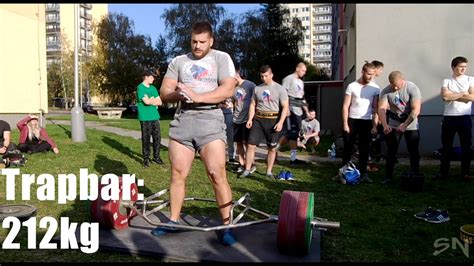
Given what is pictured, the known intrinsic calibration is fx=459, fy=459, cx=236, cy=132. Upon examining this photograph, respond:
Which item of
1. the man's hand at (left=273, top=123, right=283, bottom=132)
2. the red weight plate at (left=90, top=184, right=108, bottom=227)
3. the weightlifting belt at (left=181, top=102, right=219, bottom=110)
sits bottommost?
the red weight plate at (left=90, top=184, right=108, bottom=227)

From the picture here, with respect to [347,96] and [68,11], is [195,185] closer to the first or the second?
[347,96]

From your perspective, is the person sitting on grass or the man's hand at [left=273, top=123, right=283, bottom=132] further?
the person sitting on grass

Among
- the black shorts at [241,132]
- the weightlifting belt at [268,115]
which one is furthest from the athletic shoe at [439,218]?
the black shorts at [241,132]

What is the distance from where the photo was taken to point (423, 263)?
3.77m

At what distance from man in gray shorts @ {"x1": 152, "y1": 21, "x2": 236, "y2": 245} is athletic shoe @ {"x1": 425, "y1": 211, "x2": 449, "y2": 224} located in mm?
2261

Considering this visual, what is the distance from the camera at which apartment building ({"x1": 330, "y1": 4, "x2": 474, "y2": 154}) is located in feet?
33.9

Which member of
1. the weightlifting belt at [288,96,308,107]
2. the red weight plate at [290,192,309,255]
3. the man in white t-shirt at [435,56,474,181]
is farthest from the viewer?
the weightlifting belt at [288,96,308,107]

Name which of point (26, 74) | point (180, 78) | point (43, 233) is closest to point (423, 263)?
point (180, 78)

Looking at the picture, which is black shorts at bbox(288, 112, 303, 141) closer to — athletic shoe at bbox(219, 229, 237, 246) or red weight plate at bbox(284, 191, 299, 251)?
athletic shoe at bbox(219, 229, 237, 246)

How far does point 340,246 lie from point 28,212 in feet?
11.1

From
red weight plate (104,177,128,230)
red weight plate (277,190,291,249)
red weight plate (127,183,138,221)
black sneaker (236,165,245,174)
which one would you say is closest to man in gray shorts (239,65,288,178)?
black sneaker (236,165,245,174)

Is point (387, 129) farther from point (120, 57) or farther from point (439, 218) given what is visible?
point (120, 57)

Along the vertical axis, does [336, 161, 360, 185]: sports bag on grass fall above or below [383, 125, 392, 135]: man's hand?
below

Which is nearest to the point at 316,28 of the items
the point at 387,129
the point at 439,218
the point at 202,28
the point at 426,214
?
the point at 387,129
